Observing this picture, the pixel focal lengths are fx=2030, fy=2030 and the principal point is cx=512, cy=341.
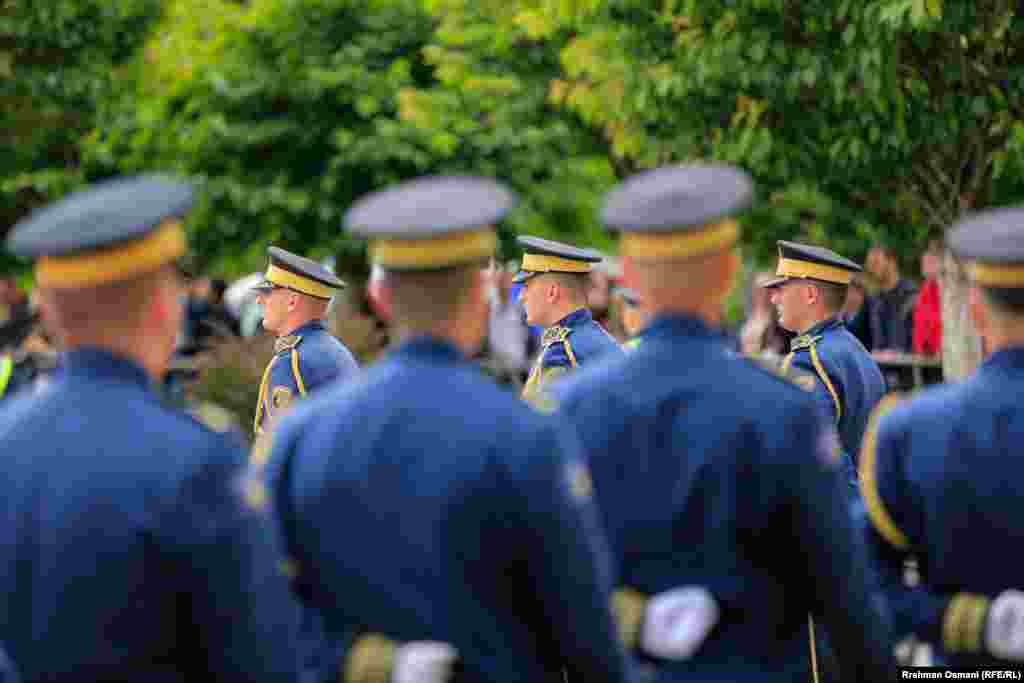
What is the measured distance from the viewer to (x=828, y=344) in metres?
9.09

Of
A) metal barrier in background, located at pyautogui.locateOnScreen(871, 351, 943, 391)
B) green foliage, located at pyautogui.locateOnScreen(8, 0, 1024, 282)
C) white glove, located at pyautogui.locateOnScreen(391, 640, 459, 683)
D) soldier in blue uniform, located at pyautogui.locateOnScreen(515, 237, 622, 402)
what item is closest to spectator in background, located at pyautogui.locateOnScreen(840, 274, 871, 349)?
metal barrier in background, located at pyautogui.locateOnScreen(871, 351, 943, 391)

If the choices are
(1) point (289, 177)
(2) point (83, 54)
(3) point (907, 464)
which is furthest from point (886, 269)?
(3) point (907, 464)

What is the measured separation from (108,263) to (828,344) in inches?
226

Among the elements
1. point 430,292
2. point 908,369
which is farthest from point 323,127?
point 430,292

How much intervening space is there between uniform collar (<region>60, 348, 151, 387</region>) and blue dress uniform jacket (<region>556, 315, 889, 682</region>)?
3.68ft

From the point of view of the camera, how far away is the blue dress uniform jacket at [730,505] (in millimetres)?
4375

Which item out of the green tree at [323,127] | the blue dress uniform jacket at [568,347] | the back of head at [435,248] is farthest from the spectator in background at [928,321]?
the back of head at [435,248]

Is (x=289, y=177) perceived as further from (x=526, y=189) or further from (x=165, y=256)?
(x=165, y=256)

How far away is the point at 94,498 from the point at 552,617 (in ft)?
A: 3.21

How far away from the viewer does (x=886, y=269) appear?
17500mm

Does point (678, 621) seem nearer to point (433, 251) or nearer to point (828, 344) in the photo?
point (433, 251)

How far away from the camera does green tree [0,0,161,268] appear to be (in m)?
22.5

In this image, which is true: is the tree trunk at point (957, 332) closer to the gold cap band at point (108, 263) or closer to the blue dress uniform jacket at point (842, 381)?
the blue dress uniform jacket at point (842, 381)

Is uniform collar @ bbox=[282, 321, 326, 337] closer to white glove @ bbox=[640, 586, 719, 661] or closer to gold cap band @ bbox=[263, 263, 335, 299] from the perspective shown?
gold cap band @ bbox=[263, 263, 335, 299]
